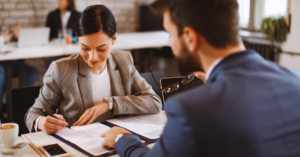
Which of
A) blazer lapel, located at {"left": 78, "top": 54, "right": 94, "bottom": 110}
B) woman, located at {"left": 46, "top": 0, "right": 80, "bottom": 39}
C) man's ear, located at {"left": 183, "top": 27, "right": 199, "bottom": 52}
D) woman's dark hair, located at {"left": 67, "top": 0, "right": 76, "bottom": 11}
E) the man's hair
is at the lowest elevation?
blazer lapel, located at {"left": 78, "top": 54, "right": 94, "bottom": 110}

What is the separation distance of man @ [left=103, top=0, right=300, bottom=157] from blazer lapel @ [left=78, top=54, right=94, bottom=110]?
2.49 feet

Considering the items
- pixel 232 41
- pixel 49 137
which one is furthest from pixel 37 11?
pixel 232 41

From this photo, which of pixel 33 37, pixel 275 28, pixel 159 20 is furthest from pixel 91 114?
pixel 159 20

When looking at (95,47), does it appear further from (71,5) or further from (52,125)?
(71,5)

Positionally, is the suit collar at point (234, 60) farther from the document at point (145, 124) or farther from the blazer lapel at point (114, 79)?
the blazer lapel at point (114, 79)

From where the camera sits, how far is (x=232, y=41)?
88 centimetres

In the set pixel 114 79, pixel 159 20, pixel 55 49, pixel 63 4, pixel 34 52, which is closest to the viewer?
pixel 114 79

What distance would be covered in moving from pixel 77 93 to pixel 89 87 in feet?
0.24

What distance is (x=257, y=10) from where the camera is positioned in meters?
4.48

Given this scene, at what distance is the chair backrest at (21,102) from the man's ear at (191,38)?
1.07m

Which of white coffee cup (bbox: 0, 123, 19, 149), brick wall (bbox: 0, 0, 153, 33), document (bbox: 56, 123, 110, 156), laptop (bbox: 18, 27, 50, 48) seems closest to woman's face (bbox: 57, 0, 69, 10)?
brick wall (bbox: 0, 0, 153, 33)

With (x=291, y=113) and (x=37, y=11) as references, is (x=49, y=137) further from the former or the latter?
(x=37, y=11)

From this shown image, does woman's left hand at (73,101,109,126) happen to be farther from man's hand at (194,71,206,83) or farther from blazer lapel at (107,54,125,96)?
man's hand at (194,71,206,83)

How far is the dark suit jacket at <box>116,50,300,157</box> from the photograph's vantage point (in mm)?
695
